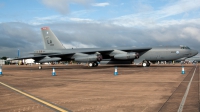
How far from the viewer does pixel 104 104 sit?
669cm

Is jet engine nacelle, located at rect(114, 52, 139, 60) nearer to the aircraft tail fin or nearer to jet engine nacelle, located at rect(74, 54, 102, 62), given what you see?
jet engine nacelle, located at rect(74, 54, 102, 62)

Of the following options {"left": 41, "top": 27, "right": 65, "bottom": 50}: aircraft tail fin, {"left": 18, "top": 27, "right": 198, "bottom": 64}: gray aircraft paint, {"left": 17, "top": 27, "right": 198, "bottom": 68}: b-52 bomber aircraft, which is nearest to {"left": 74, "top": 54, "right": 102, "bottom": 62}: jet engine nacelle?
{"left": 17, "top": 27, "right": 198, "bottom": 68}: b-52 bomber aircraft

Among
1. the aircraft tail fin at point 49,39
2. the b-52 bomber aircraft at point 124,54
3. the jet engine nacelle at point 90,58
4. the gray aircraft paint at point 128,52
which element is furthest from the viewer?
the aircraft tail fin at point 49,39

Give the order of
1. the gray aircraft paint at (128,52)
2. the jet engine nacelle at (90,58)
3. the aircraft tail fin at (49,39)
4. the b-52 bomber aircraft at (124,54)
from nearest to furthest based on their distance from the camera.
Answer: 1. the jet engine nacelle at (90,58)
2. the b-52 bomber aircraft at (124,54)
3. the gray aircraft paint at (128,52)
4. the aircraft tail fin at (49,39)

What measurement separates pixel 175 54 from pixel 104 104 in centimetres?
3098

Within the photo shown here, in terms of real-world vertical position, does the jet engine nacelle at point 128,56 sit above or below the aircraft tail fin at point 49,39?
below

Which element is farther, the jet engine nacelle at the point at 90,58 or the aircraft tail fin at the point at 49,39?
the aircraft tail fin at the point at 49,39

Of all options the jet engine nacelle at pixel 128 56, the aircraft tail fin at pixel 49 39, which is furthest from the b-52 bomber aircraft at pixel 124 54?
the aircraft tail fin at pixel 49 39

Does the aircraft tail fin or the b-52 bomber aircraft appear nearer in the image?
the b-52 bomber aircraft

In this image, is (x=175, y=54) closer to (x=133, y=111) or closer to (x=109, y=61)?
(x=109, y=61)

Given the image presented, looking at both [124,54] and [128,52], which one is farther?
[128,52]

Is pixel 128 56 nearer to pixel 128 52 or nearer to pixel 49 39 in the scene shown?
pixel 128 52

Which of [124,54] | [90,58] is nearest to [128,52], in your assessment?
[124,54]

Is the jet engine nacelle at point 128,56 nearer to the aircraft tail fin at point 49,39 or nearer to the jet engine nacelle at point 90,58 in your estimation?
the jet engine nacelle at point 90,58
